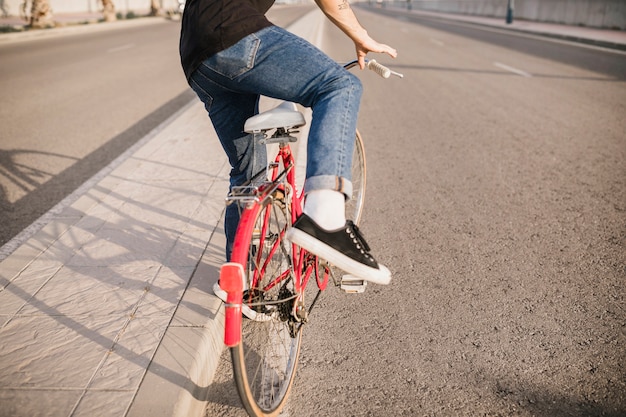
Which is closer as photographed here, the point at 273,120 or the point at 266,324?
the point at 273,120

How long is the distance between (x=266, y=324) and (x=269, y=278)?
0.47m

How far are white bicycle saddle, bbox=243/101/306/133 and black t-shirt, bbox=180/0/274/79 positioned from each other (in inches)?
11.3

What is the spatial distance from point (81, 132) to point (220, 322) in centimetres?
521

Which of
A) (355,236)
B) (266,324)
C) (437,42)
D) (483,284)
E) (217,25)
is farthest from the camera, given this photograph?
(437,42)

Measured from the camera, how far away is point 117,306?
2.54 m

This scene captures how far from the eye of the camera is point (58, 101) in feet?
27.7

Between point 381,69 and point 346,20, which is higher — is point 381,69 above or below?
below

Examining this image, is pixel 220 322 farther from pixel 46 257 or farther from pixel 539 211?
pixel 539 211

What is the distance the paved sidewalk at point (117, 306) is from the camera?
199cm

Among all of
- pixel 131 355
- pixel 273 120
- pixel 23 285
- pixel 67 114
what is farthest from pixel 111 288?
pixel 67 114

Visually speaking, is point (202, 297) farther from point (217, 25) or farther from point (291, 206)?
point (217, 25)

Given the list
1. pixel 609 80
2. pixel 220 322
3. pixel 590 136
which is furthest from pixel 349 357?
pixel 609 80

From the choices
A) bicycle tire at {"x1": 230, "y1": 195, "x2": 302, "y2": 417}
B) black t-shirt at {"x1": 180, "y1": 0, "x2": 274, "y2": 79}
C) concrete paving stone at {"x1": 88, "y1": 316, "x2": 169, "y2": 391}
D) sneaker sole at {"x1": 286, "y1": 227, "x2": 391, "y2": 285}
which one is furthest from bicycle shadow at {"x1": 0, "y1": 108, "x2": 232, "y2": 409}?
black t-shirt at {"x1": 180, "y1": 0, "x2": 274, "y2": 79}

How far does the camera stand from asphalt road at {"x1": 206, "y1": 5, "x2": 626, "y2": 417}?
2.17 m
